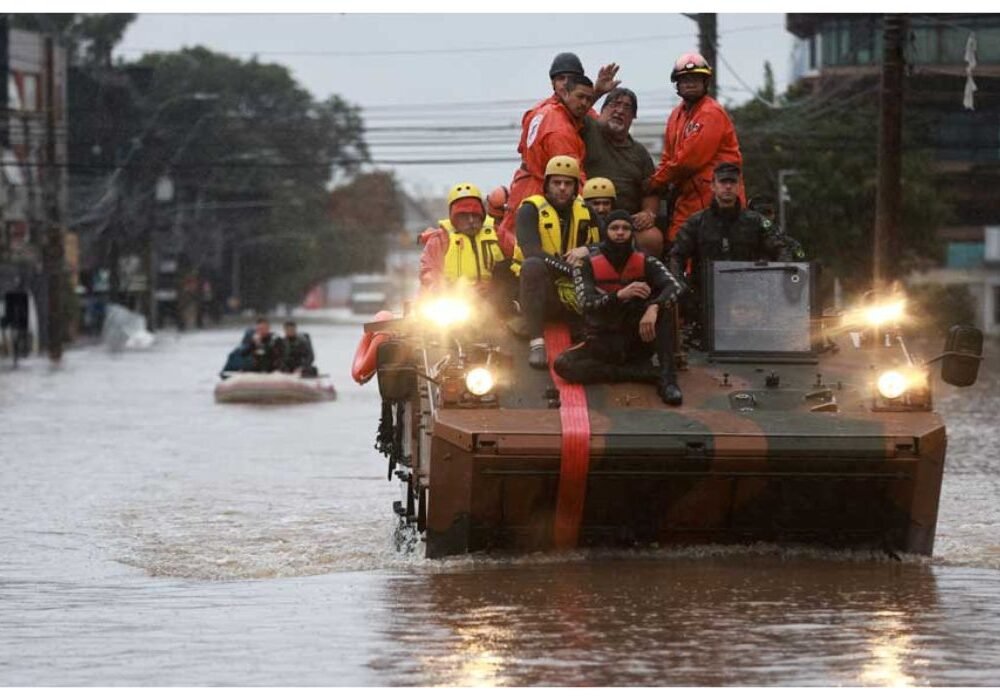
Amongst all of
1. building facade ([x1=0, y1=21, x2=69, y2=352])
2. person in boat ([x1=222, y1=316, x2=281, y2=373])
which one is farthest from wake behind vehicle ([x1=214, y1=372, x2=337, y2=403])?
building facade ([x1=0, y1=21, x2=69, y2=352])

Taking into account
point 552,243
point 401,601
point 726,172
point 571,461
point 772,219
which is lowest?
point 401,601

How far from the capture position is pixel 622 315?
1456cm

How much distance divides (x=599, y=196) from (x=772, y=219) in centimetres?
142

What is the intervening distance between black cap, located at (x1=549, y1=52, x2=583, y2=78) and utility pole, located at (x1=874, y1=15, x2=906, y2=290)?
1329 cm

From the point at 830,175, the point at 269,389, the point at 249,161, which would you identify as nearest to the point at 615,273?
the point at 269,389

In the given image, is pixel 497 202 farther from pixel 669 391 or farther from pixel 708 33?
pixel 708 33

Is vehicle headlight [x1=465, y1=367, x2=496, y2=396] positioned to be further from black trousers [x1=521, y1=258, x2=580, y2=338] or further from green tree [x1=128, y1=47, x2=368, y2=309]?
green tree [x1=128, y1=47, x2=368, y2=309]

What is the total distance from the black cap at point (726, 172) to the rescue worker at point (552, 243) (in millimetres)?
862

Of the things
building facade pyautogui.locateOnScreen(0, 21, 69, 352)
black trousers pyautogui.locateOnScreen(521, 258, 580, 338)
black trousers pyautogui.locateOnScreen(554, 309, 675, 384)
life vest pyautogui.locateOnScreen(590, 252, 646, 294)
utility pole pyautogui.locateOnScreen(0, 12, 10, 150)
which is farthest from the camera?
utility pole pyautogui.locateOnScreen(0, 12, 10, 150)

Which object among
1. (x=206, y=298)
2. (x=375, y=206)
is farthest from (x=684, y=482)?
(x=375, y=206)

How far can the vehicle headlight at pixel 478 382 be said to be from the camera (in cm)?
1400

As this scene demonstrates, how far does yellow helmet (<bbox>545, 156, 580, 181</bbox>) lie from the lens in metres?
15.0

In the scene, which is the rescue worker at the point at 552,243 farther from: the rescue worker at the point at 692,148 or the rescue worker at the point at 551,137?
the rescue worker at the point at 692,148

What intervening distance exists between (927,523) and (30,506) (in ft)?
27.4
